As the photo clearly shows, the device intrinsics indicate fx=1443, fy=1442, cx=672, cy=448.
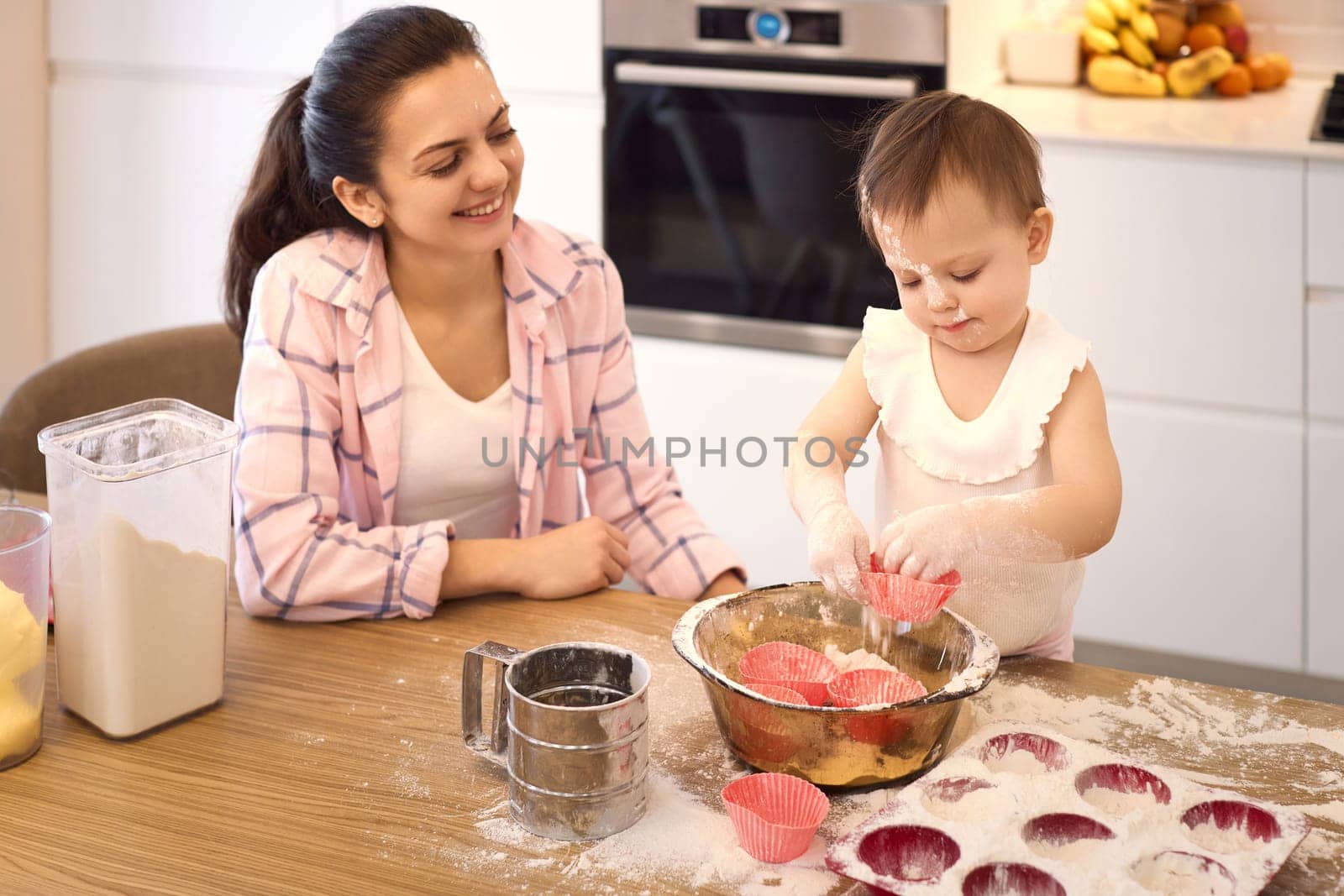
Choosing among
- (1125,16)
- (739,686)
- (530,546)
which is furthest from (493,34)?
(739,686)

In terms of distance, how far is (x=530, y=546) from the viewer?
1.37 meters

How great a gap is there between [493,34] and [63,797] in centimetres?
197

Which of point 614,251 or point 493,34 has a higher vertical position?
point 493,34

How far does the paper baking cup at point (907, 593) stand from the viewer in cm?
106

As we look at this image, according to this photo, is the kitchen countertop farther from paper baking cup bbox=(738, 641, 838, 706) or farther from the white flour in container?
the white flour in container

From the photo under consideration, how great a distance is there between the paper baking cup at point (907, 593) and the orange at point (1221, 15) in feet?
6.65

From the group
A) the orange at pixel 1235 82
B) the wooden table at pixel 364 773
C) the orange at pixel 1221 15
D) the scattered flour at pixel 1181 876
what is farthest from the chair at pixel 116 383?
the orange at pixel 1221 15

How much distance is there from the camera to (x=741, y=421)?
2.67m

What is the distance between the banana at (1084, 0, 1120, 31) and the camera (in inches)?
104

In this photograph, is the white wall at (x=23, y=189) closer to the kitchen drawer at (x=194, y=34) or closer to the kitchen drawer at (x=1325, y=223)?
the kitchen drawer at (x=194, y=34)

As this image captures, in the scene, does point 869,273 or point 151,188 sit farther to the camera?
point 151,188

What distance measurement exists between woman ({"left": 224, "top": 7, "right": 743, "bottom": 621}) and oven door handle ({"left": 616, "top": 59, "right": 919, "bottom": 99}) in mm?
958

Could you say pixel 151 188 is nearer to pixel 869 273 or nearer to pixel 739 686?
pixel 869 273

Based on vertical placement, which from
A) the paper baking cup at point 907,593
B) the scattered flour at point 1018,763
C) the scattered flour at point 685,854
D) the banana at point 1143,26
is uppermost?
the banana at point 1143,26
